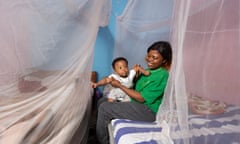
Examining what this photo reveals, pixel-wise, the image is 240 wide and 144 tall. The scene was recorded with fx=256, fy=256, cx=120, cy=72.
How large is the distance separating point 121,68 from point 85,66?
0.43m

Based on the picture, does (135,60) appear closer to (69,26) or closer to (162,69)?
(162,69)

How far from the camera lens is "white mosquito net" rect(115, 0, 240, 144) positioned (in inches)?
33.6

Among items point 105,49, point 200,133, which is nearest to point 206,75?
point 200,133

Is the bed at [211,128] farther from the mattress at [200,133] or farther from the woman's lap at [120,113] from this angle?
the woman's lap at [120,113]

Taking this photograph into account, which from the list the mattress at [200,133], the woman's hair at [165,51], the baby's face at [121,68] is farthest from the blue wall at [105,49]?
the mattress at [200,133]

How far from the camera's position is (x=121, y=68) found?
6.40 feet

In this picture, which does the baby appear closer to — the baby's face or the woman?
the baby's face

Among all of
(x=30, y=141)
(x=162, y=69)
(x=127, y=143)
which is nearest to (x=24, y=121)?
(x=30, y=141)

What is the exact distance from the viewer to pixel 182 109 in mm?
1029

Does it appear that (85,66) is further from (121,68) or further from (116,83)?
(121,68)

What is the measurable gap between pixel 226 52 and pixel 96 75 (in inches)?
69.7

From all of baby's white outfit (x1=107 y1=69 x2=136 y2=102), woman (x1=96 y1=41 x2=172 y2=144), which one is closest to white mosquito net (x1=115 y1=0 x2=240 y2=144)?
woman (x1=96 y1=41 x2=172 y2=144)

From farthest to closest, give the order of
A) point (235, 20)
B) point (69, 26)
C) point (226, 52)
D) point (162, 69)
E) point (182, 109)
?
point (162, 69) → point (69, 26) → point (182, 109) → point (226, 52) → point (235, 20)

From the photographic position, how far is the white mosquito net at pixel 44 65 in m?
1.26
